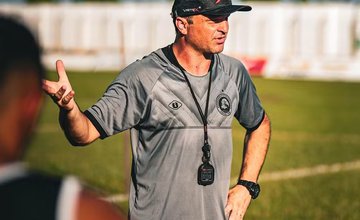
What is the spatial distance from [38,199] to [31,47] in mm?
449

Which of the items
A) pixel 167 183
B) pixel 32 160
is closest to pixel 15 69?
pixel 167 183

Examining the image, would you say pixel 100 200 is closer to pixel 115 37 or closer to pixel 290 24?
pixel 290 24

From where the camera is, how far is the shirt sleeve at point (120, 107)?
194 inches

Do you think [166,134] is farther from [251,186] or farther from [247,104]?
[251,186]

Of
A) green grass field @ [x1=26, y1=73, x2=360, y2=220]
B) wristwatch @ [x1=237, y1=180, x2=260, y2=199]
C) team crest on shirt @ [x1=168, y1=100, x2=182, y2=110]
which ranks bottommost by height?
green grass field @ [x1=26, y1=73, x2=360, y2=220]

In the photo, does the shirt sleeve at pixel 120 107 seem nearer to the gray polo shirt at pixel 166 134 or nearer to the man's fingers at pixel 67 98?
the gray polo shirt at pixel 166 134

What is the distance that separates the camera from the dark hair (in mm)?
2311

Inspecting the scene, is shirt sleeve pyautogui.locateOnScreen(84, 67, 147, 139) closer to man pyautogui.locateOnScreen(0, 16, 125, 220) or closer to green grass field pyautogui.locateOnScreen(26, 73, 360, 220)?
man pyautogui.locateOnScreen(0, 16, 125, 220)

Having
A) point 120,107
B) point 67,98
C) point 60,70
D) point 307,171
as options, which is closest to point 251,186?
point 120,107

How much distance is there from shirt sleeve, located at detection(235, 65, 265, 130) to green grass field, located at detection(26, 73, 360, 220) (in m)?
3.52

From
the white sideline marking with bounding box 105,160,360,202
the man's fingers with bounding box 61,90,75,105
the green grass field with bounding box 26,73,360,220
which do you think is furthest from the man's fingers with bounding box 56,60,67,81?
the white sideline marking with bounding box 105,160,360,202

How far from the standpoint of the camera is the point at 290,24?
227 ft

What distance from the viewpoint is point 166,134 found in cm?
499

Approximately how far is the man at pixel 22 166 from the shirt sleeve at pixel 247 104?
3.10 m
